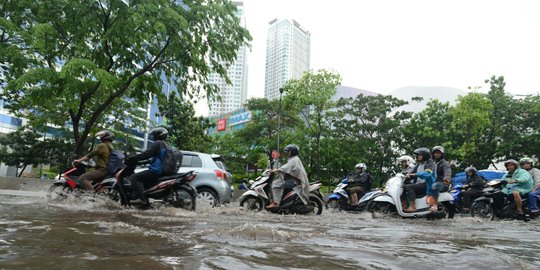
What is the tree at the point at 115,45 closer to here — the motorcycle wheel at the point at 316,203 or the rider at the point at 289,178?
the rider at the point at 289,178

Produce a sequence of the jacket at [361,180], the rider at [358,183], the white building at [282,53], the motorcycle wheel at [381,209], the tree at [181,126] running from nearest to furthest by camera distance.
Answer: the motorcycle wheel at [381,209], the rider at [358,183], the jacket at [361,180], the tree at [181,126], the white building at [282,53]

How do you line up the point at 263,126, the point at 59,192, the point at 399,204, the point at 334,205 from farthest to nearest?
the point at 263,126 → the point at 334,205 → the point at 399,204 → the point at 59,192

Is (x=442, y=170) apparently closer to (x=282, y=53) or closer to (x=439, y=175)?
(x=439, y=175)

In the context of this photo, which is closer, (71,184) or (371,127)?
(71,184)

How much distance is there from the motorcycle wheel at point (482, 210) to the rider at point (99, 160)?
8603mm

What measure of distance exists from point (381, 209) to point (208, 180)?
379 cm

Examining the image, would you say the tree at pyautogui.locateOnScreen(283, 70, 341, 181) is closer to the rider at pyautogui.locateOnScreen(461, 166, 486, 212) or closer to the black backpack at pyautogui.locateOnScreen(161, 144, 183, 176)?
the rider at pyautogui.locateOnScreen(461, 166, 486, 212)

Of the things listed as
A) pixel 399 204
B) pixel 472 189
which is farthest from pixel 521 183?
pixel 399 204

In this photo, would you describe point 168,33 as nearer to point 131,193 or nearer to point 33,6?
point 33,6

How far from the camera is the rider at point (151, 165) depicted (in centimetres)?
667

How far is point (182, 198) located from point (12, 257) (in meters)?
4.81

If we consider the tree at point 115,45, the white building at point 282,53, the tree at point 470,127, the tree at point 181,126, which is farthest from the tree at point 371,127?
the white building at point 282,53

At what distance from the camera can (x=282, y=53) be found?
62281 mm

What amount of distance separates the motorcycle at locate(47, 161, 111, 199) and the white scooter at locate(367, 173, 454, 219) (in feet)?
18.2
